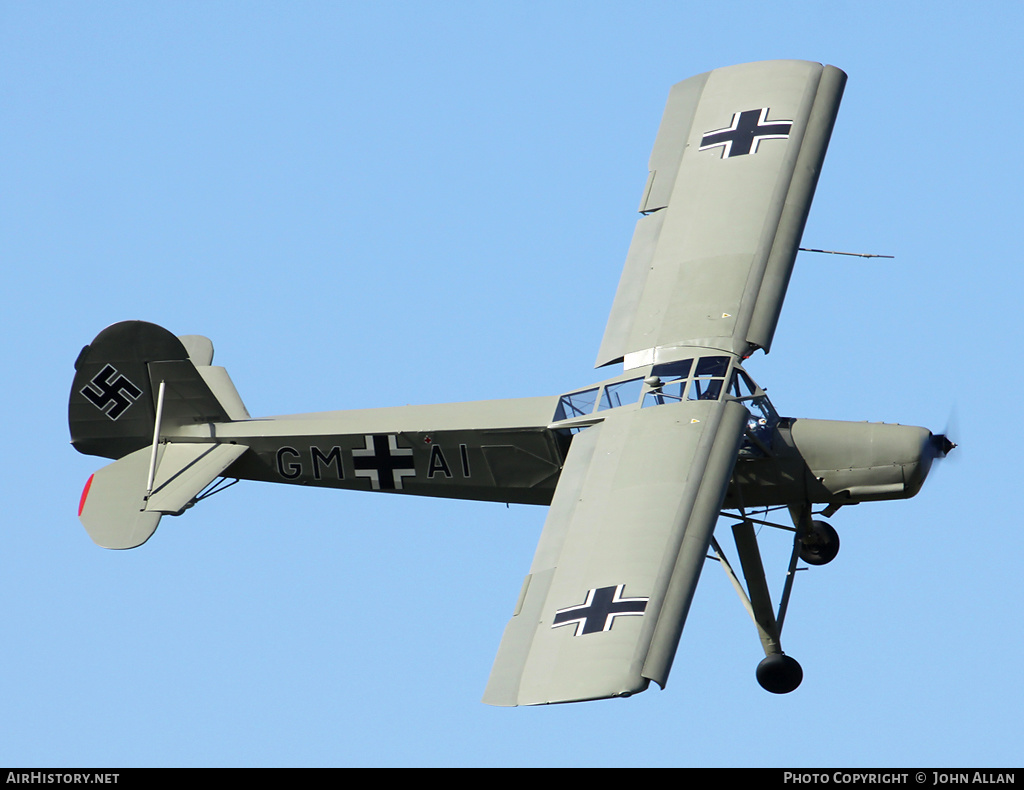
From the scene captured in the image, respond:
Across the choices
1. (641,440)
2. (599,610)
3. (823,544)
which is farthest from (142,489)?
(823,544)

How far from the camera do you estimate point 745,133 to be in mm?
21500

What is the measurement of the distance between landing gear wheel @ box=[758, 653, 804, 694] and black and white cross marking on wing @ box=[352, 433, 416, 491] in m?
4.67

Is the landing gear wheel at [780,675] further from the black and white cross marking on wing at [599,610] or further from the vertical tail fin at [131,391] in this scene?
the vertical tail fin at [131,391]

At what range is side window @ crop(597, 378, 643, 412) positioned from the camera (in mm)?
18484

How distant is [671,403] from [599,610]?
3.17 metres

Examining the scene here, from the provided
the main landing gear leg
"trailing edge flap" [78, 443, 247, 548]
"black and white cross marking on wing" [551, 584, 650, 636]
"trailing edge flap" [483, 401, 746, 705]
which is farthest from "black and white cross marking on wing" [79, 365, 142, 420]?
the main landing gear leg

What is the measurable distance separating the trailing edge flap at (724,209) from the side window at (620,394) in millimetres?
→ 575

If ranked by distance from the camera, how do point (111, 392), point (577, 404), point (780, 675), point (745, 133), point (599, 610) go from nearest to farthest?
point (599, 610)
point (780, 675)
point (577, 404)
point (111, 392)
point (745, 133)

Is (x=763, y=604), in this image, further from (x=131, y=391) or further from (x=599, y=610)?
(x=131, y=391)

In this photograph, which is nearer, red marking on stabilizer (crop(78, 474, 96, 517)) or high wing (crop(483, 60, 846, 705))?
high wing (crop(483, 60, 846, 705))

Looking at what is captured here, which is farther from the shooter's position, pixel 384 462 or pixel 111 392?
pixel 111 392

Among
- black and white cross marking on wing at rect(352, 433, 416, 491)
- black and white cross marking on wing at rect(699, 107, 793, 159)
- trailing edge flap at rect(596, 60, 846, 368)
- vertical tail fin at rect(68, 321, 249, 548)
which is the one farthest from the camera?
black and white cross marking on wing at rect(699, 107, 793, 159)

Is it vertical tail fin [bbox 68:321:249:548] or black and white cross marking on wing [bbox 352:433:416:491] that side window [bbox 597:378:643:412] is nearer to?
black and white cross marking on wing [bbox 352:433:416:491]

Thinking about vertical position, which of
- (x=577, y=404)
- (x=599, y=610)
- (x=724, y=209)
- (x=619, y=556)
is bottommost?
(x=599, y=610)
